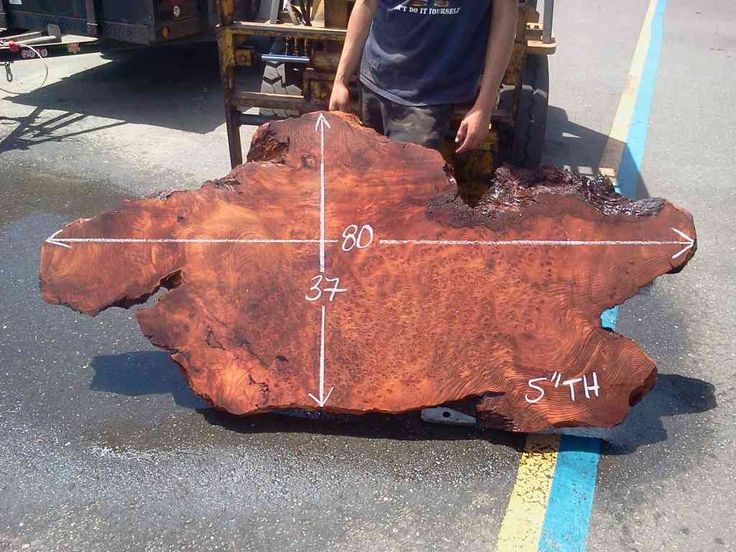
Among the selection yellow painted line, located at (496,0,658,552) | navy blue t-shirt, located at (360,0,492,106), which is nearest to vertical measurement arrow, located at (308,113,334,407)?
navy blue t-shirt, located at (360,0,492,106)

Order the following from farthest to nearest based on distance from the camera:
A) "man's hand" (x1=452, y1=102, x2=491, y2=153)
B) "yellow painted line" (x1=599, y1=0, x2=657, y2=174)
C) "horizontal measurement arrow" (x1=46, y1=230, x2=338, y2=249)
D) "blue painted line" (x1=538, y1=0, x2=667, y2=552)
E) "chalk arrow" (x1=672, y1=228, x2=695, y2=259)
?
"yellow painted line" (x1=599, y1=0, x2=657, y2=174), "man's hand" (x1=452, y1=102, x2=491, y2=153), "horizontal measurement arrow" (x1=46, y1=230, x2=338, y2=249), "chalk arrow" (x1=672, y1=228, x2=695, y2=259), "blue painted line" (x1=538, y1=0, x2=667, y2=552)

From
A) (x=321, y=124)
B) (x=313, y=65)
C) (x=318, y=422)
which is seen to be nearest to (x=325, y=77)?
(x=313, y=65)

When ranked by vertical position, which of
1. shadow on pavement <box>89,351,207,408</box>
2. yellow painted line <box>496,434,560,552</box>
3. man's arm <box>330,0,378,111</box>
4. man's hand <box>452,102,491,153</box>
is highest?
man's arm <box>330,0,378,111</box>

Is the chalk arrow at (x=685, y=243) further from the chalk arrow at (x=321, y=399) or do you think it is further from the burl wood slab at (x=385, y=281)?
the chalk arrow at (x=321, y=399)

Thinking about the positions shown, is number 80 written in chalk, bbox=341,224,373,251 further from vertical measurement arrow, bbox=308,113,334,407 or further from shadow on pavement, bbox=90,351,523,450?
shadow on pavement, bbox=90,351,523,450

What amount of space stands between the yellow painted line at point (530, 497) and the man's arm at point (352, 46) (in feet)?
5.47

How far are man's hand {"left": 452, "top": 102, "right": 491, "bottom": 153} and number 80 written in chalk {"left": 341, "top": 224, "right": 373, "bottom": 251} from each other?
536 mm

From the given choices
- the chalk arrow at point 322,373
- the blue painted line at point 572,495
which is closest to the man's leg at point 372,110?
the chalk arrow at point 322,373

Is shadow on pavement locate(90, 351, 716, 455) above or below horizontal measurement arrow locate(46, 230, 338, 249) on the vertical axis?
below

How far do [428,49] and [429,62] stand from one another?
6 centimetres

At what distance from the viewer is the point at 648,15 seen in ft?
33.9

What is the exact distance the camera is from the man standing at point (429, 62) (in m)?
2.74

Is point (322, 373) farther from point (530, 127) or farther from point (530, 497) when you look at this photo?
point (530, 127)

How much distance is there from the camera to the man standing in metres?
2.74
